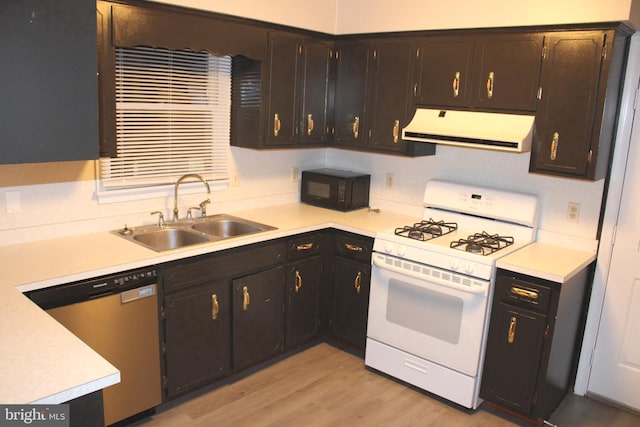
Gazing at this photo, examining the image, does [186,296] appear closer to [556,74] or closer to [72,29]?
[72,29]

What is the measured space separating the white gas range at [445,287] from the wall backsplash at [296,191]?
147mm

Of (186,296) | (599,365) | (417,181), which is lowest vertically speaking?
(599,365)

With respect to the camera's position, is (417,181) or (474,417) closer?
(474,417)

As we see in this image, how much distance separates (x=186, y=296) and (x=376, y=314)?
4.09ft

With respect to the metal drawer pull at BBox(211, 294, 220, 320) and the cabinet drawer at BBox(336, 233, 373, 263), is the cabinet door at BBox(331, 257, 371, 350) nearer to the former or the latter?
the cabinet drawer at BBox(336, 233, 373, 263)

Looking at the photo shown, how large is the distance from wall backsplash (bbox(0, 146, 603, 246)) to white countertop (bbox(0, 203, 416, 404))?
10 centimetres

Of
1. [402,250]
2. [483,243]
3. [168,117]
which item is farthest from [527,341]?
[168,117]

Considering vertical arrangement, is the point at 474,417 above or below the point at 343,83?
below

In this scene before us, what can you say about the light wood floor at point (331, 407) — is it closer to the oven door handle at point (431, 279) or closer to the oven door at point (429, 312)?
the oven door at point (429, 312)

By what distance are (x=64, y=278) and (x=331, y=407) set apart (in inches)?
65.9

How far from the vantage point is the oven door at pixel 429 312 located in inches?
121

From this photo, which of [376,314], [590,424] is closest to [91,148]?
[376,314]

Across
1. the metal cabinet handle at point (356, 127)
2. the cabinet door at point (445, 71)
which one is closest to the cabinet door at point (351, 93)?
the metal cabinet handle at point (356, 127)

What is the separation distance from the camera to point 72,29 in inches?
83.7
